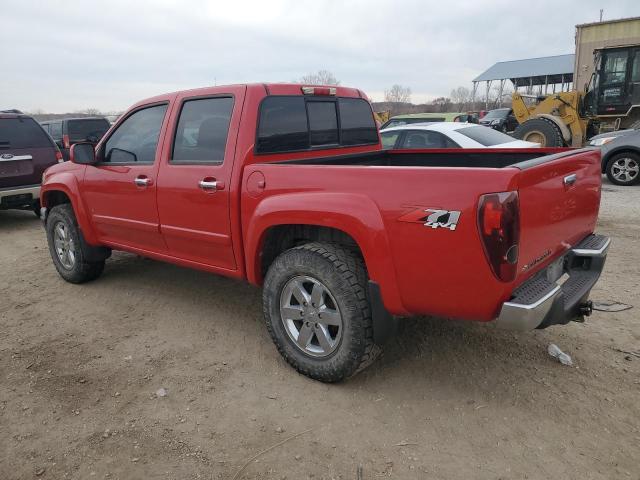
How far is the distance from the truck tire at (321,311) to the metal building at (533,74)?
50176 mm

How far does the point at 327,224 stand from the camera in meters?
2.81

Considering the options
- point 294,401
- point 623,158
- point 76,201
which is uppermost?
point 76,201

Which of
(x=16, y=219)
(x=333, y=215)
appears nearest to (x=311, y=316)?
(x=333, y=215)

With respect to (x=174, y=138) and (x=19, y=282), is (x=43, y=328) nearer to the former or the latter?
(x=19, y=282)

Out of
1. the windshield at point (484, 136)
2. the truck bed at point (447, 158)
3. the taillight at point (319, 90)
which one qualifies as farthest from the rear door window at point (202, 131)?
the windshield at point (484, 136)

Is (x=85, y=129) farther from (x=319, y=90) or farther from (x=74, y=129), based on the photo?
(x=319, y=90)

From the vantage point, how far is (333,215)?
2766 millimetres

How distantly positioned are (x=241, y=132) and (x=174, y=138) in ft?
2.54

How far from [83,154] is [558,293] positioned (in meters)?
3.94

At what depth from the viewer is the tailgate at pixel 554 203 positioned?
2.38 m

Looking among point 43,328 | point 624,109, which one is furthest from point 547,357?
point 624,109

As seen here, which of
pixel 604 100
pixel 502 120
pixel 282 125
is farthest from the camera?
pixel 502 120

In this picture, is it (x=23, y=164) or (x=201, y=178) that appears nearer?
(x=201, y=178)

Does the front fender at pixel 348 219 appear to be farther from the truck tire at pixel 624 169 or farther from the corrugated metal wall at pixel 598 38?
the corrugated metal wall at pixel 598 38
